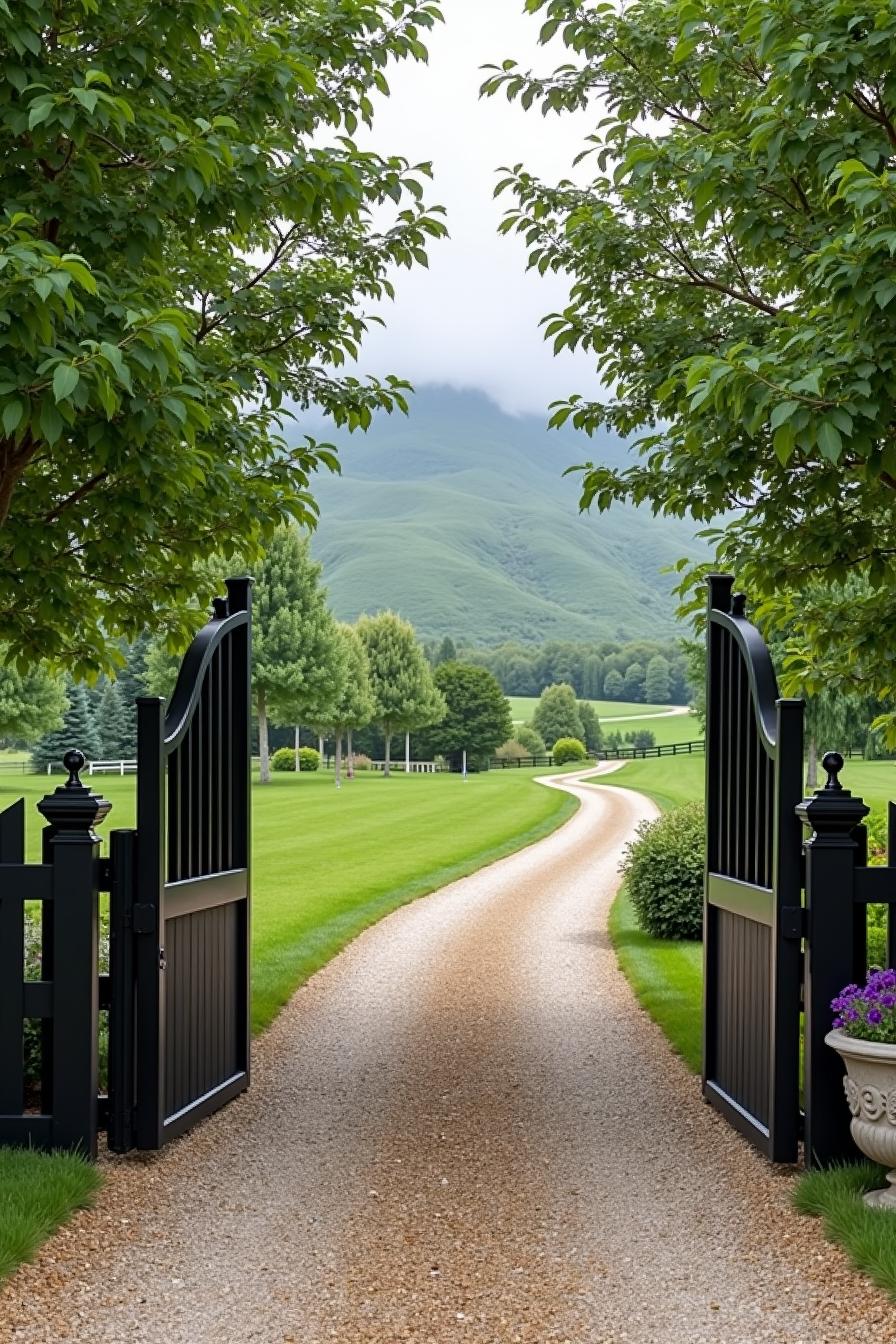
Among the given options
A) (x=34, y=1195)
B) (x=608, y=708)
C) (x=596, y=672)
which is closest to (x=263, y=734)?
(x=34, y=1195)

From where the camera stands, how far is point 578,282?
9.05 meters

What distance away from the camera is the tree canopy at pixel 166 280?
5359mm

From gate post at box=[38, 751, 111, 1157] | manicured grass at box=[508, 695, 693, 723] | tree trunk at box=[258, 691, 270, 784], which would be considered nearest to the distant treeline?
manicured grass at box=[508, 695, 693, 723]

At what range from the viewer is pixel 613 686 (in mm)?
175000

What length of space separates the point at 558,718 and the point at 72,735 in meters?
51.7

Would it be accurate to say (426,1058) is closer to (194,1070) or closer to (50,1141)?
(194,1070)

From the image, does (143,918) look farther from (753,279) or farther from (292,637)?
(292,637)

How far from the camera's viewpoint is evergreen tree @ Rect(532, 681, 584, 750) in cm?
10712

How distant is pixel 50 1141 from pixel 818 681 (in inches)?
231

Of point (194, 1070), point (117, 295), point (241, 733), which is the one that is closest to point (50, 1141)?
point (194, 1070)

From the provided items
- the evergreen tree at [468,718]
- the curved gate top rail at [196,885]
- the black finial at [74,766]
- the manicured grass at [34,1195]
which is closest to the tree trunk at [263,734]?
the evergreen tree at [468,718]

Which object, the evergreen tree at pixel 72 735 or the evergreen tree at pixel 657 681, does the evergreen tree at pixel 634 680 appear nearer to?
the evergreen tree at pixel 657 681

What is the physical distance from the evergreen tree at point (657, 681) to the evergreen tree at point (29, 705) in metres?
128

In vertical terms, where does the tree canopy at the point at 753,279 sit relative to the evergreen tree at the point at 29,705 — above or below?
above
